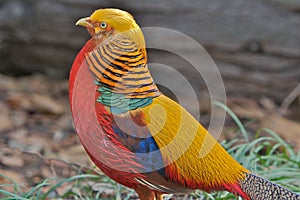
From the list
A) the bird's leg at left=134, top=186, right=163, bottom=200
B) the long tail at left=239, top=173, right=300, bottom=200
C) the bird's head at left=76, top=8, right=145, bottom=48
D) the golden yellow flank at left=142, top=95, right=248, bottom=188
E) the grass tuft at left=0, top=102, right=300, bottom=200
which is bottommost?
the grass tuft at left=0, top=102, right=300, bottom=200

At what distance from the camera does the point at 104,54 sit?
2893mm

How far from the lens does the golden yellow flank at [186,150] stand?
2.90 m

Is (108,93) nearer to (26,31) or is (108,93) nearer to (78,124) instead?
(78,124)

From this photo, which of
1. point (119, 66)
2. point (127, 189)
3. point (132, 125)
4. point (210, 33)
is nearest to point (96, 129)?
point (132, 125)

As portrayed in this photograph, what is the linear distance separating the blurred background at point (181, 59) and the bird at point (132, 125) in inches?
90.0

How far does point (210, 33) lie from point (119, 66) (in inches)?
116

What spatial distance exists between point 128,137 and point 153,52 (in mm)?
3107

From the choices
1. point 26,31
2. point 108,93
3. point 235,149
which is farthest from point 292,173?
point 26,31

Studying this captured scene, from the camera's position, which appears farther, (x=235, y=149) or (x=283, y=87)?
(x=283, y=87)

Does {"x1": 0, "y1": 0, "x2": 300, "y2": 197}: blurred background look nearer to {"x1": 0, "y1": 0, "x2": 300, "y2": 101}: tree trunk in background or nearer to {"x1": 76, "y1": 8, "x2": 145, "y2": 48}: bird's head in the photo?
{"x1": 0, "y1": 0, "x2": 300, "y2": 101}: tree trunk in background

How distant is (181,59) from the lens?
19.4ft

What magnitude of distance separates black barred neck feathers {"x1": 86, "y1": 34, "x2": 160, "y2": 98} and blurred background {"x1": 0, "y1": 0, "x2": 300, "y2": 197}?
2346 mm

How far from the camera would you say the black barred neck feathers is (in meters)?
2.88

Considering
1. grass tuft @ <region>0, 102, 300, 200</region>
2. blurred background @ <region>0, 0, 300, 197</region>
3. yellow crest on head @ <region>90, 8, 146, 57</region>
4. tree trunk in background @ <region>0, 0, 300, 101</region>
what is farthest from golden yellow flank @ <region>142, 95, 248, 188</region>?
tree trunk in background @ <region>0, 0, 300, 101</region>
